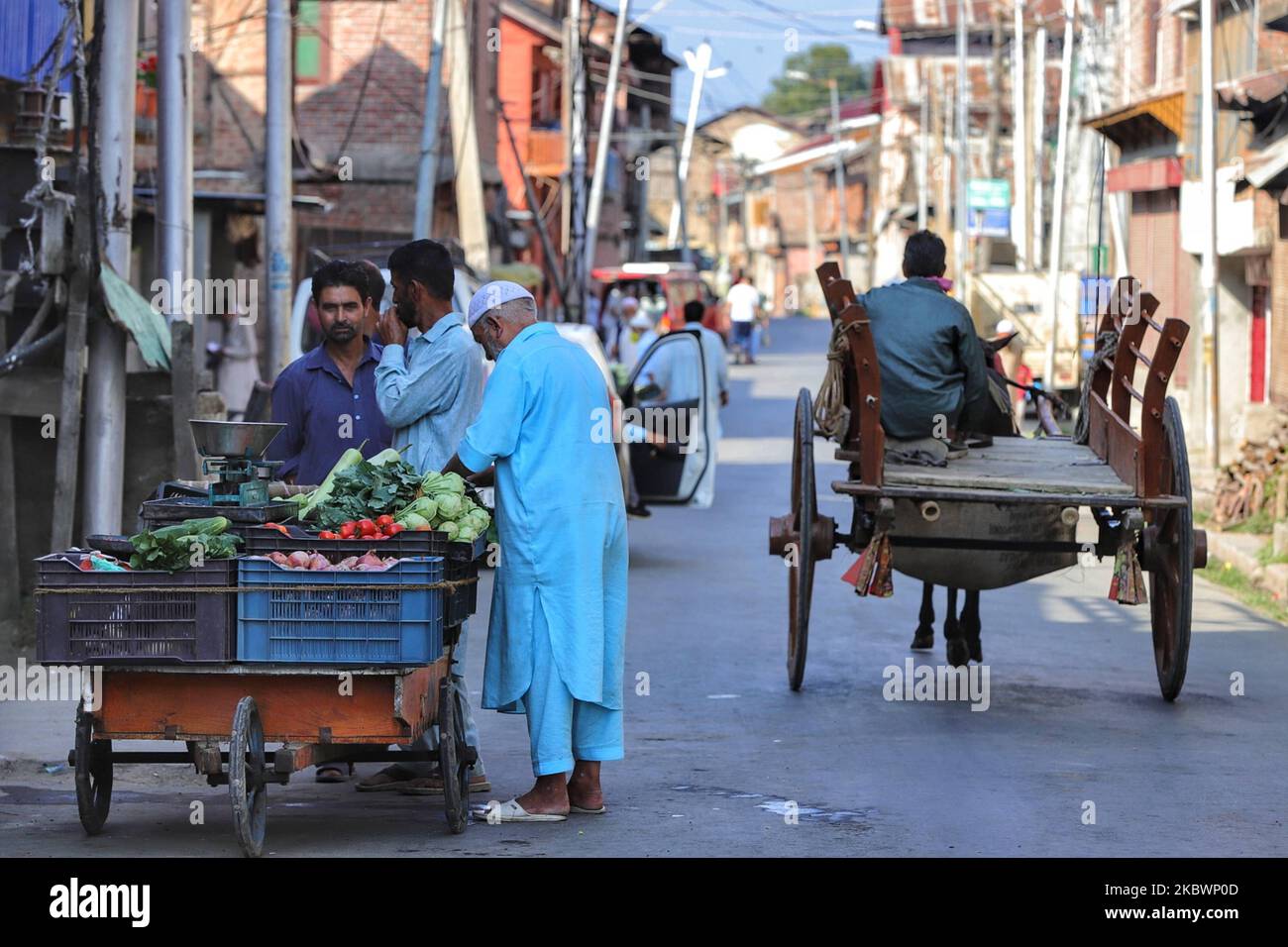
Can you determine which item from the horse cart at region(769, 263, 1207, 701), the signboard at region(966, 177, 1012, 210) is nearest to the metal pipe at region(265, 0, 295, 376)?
the horse cart at region(769, 263, 1207, 701)

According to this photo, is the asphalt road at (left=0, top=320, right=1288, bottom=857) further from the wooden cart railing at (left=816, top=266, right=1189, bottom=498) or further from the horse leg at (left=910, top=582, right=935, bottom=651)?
the wooden cart railing at (left=816, top=266, right=1189, bottom=498)

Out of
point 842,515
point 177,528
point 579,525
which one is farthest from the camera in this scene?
point 842,515

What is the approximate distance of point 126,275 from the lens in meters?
11.7

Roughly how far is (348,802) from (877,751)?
95.0 inches

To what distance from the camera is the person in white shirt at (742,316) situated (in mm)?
44719

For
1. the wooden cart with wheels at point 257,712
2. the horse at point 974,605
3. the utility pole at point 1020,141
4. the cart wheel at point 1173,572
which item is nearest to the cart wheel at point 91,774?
the wooden cart with wheels at point 257,712

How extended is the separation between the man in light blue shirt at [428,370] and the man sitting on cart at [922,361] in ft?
9.58

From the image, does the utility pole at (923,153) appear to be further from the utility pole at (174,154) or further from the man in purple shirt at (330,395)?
the man in purple shirt at (330,395)

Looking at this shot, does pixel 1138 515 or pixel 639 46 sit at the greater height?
pixel 639 46

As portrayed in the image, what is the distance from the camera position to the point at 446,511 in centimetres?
678

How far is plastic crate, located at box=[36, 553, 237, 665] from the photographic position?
632 cm

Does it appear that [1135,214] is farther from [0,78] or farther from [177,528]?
[177,528]

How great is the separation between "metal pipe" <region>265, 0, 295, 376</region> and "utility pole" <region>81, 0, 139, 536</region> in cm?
417

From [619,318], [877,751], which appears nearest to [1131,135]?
[619,318]
